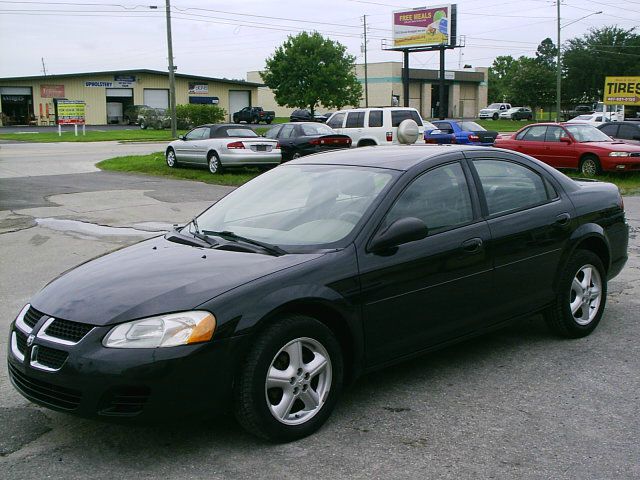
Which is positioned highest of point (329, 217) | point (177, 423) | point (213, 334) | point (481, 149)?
point (481, 149)

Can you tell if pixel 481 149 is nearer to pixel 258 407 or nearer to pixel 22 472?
pixel 258 407

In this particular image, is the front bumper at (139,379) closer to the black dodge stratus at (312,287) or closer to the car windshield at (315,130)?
the black dodge stratus at (312,287)

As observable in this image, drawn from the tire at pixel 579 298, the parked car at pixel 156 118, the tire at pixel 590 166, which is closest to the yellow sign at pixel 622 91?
the tire at pixel 590 166

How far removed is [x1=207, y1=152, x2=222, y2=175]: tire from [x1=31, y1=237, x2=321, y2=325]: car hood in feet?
52.8

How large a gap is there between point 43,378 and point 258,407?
108cm

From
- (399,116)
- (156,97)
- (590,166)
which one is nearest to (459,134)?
(399,116)

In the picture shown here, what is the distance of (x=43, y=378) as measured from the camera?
3602 mm

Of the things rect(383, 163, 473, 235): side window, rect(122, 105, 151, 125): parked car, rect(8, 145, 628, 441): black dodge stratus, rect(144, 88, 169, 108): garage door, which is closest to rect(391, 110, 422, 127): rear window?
rect(8, 145, 628, 441): black dodge stratus

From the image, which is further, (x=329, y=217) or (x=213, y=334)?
(x=329, y=217)

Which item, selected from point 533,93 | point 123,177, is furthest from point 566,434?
point 533,93

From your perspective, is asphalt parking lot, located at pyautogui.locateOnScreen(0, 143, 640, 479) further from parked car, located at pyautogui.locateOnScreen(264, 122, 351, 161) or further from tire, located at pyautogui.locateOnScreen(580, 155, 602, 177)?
parked car, located at pyautogui.locateOnScreen(264, 122, 351, 161)

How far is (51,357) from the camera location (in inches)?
142

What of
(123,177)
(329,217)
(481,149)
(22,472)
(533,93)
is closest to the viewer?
(22,472)

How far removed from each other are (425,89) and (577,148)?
76149 mm
